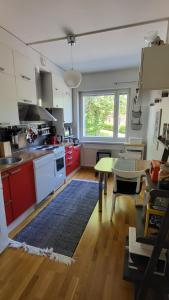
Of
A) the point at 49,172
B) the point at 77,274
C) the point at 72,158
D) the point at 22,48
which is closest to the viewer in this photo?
the point at 77,274

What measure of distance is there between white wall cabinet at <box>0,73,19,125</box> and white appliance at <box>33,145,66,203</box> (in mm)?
723

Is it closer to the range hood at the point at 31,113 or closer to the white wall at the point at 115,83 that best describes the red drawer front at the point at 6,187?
the range hood at the point at 31,113

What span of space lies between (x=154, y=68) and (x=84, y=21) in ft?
3.88

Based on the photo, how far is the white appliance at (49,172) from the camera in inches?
101

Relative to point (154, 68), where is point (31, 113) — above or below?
below

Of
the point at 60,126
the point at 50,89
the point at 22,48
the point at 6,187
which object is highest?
the point at 22,48

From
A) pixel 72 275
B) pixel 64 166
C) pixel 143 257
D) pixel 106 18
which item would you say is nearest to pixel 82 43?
pixel 106 18

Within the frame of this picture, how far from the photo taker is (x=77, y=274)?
1539mm

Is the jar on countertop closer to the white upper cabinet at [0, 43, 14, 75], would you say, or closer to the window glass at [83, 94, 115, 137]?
the white upper cabinet at [0, 43, 14, 75]

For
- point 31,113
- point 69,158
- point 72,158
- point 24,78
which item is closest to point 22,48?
point 24,78

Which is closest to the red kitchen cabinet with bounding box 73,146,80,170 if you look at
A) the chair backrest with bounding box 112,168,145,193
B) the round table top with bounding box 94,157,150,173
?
the round table top with bounding box 94,157,150,173

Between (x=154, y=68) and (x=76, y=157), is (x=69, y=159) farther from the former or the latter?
(x=154, y=68)

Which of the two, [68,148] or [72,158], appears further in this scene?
[72,158]

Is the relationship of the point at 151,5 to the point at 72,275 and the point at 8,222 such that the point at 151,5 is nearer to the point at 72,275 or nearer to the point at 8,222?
the point at 72,275
